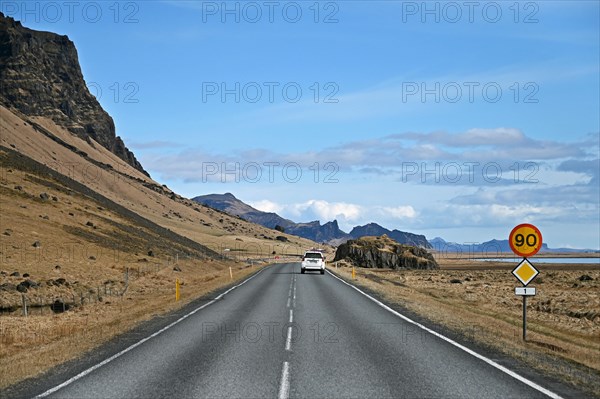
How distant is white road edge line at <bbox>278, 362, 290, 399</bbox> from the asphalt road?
18 millimetres

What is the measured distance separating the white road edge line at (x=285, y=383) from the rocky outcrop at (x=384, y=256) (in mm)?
88356

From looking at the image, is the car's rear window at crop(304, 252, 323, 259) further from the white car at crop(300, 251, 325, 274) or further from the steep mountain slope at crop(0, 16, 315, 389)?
the steep mountain slope at crop(0, 16, 315, 389)

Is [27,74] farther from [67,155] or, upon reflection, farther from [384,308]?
[384,308]

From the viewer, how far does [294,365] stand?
12516 mm

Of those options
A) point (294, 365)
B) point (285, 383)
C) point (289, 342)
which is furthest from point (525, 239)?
point (285, 383)

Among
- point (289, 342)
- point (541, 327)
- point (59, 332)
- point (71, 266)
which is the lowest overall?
point (59, 332)

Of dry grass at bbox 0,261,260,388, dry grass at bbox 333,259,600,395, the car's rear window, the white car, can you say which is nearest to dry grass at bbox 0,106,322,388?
dry grass at bbox 0,261,260,388

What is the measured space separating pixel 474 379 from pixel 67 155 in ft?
484

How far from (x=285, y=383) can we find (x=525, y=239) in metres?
8.69

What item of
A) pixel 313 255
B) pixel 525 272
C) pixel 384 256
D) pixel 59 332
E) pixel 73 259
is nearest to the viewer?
pixel 525 272

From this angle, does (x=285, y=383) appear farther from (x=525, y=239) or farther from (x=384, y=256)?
(x=384, y=256)

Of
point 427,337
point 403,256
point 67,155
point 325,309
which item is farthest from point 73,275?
point 67,155

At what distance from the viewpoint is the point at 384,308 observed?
25469mm

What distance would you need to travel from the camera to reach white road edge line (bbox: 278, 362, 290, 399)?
987cm
